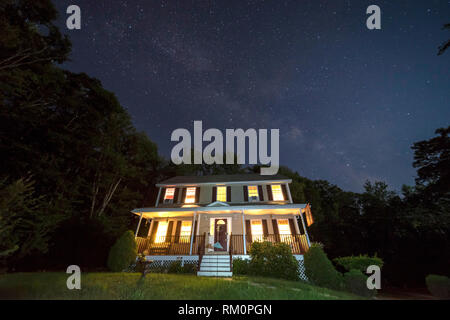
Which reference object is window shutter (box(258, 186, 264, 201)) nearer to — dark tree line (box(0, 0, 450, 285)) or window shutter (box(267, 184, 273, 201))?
window shutter (box(267, 184, 273, 201))

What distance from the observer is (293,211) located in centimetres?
1374

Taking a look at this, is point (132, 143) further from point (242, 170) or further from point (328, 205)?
point (328, 205)

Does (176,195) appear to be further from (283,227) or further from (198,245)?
(283,227)

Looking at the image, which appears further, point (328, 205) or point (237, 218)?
point (328, 205)

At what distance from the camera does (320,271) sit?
875cm

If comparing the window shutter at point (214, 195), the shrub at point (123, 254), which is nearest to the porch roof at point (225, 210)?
the window shutter at point (214, 195)

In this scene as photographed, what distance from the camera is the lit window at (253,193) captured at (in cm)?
1544

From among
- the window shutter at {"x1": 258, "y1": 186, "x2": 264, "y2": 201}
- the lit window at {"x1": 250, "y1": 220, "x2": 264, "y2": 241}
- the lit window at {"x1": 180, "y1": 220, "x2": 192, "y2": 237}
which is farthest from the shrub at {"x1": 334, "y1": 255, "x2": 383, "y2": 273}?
the lit window at {"x1": 180, "y1": 220, "x2": 192, "y2": 237}

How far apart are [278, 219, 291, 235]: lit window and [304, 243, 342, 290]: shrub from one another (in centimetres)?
429

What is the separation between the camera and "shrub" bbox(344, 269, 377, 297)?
8.01 m

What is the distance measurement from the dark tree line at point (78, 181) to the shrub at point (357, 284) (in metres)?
11.7

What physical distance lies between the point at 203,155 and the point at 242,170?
6705 mm
